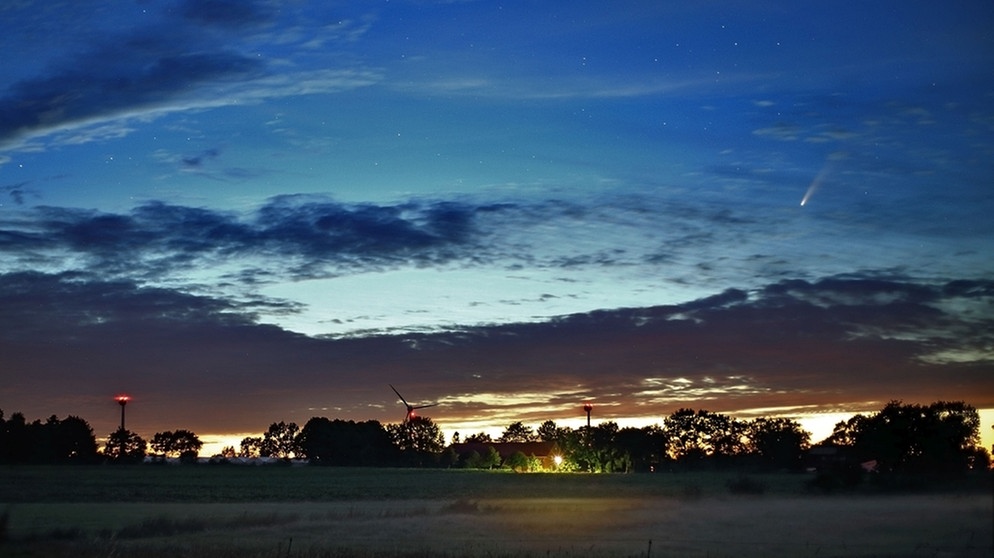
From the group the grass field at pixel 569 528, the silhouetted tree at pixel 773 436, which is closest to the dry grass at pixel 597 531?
the grass field at pixel 569 528

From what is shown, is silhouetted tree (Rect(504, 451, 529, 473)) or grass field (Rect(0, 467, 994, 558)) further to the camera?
silhouetted tree (Rect(504, 451, 529, 473))

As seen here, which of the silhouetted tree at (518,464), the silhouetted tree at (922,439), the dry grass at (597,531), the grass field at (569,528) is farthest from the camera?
the silhouetted tree at (518,464)

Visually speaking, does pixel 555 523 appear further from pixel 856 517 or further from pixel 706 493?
pixel 856 517

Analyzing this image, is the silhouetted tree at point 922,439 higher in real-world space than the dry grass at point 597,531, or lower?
higher

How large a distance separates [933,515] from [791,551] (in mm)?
4851

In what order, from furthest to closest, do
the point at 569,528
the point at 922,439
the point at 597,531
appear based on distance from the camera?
the point at 569,528
the point at 597,531
the point at 922,439

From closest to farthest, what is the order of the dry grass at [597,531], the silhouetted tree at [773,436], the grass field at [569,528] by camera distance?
the dry grass at [597,531] < the grass field at [569,528] < the silhouetted tree at [773,436]

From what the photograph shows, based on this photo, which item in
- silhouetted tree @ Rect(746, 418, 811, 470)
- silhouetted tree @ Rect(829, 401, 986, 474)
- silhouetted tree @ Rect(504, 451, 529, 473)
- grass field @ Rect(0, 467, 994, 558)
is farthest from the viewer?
silhouetted tree @ Rect(504, 451, 529, 473)

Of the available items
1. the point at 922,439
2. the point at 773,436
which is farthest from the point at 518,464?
the point at 922,439

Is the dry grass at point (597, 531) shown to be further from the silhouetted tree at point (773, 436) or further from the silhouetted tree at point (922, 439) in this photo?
the silhouetted tree at point (773, 436)

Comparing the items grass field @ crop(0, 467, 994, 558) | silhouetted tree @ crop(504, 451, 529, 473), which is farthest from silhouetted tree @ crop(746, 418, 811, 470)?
grass field @ crop(0, 467, 994, 558)

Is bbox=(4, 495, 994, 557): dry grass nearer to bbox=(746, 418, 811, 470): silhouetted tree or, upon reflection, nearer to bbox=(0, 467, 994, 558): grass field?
bbox=(0, 467, 994, 558): grass field

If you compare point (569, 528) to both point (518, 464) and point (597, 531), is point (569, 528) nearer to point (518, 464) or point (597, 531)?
point (597, 531)

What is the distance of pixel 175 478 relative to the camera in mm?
133125
